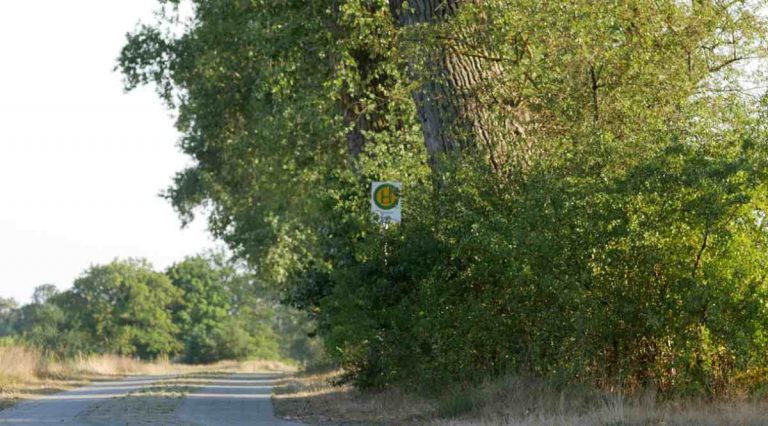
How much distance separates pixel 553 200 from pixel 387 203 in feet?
14.5

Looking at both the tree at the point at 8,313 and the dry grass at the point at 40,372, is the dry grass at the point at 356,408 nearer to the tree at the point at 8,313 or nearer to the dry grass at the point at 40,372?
the dry grass at the point at 40,372

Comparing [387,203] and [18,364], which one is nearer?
[387,203]

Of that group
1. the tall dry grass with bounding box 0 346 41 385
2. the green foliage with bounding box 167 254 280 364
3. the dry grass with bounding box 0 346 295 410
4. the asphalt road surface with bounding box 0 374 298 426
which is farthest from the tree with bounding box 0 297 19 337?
the asphalt road surface with bounding box 0 374 298 426

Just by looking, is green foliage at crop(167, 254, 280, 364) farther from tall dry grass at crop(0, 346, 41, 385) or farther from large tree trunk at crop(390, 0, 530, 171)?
large tree trunk at crop(390, 0, 530, 171)

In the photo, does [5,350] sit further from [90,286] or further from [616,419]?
[90,286]

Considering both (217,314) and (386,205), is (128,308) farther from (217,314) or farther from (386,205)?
(386,205)

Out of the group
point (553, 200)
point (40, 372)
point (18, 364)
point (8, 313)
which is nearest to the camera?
point (553, 200)

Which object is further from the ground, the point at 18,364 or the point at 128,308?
the point at 128,308

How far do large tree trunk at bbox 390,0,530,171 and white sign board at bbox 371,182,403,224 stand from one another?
911 mm

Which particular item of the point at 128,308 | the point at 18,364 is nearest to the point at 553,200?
the point at 18,364

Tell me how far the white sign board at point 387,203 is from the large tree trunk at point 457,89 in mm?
911

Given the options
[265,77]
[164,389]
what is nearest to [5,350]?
[164,389]

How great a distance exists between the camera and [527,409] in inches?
627

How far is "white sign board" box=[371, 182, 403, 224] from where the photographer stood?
64.2 ft
